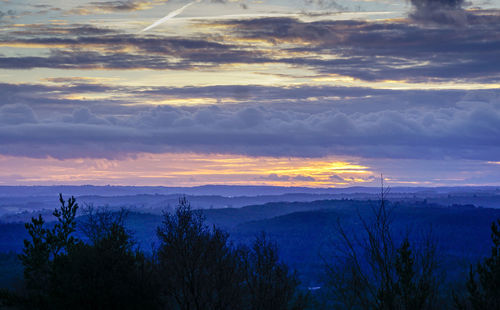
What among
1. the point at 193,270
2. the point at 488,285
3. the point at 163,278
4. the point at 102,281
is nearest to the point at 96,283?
the point at 102,281

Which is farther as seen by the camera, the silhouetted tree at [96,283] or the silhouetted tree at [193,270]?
the silhouetted tree at [193,270]

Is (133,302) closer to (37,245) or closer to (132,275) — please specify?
(132,275)

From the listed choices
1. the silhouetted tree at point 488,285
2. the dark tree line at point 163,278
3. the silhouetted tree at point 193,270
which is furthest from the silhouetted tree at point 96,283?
the silhouetted tree at point 488,285

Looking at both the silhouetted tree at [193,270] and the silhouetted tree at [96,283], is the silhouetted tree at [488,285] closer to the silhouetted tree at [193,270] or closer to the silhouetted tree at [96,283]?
the silhouetted tree at [193,270]

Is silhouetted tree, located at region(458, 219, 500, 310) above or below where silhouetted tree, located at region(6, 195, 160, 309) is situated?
above

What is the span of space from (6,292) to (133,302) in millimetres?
12291

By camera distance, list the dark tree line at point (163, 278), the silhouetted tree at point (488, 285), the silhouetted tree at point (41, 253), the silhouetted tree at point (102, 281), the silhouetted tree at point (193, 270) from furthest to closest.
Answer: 1. the silhouetted tree at point (41, 253)
2. the silhouetted tree at point (193, 270)
3. the dark tree line at point (163, 278)
4. the silhouetted tree at point (102, 281)
5. the silhouetted tree at point (488, 285)

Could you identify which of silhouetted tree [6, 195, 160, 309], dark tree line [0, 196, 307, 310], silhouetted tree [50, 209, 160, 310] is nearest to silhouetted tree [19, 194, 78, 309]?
dark tree line [0, 196, 307, 310]

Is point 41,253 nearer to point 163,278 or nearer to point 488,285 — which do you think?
point 163,278

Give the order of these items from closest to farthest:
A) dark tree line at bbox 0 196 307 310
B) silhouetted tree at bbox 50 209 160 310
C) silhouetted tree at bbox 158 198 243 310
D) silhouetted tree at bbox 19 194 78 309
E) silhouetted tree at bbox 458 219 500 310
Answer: silhouetted tree at bbox 458 219 500 310 → silhouetted tree at bbox 50 209 160 310 → dark tree line at bbox 0 196 307 310 → silhouetted tree at bbox 158 198 243 310 → silhouetted tree at bbox 19 194 78 309

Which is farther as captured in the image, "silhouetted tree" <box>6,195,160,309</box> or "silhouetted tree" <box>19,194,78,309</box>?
"silhouetted tree" <box>19,194,78,309</box>

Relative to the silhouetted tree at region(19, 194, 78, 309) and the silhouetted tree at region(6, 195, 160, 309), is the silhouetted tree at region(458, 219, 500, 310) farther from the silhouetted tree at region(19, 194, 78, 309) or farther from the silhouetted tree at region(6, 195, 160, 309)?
the silhouetted tree at region(19, 194, 78, 309)

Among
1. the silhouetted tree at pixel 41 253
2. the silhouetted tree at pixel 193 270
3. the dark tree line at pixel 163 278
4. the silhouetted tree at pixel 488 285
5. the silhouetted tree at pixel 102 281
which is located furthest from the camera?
the silhouetted tree at pixel 41 253

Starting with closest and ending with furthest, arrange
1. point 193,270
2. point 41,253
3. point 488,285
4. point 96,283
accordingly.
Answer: point 488,285 < point 96,283 < point 193,270 < point 41,253
